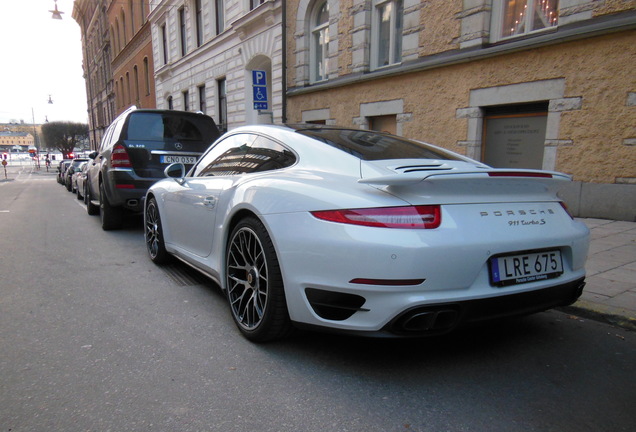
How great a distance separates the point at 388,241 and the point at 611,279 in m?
2.98

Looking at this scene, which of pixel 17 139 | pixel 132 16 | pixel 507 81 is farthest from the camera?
pixel 17 139

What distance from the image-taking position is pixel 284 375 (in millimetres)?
2332

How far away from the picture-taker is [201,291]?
3.81 meters

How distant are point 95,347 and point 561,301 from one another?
2.82m

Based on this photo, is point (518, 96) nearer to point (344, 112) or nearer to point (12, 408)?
point (344, 112)

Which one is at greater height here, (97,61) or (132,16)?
(97,61)

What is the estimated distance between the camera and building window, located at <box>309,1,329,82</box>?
1255 cm

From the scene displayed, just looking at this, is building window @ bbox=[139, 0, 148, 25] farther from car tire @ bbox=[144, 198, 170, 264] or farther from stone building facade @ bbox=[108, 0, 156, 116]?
car tire @ bbox=[144, 198, 170, 264]

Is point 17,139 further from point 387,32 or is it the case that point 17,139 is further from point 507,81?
point 507,81

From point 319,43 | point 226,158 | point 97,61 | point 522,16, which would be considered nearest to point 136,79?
point 97,61

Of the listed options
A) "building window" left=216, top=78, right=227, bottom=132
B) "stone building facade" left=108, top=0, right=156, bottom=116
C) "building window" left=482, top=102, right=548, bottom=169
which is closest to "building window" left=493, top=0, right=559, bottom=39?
"building window" left=482, top=102, right=548, bottom=169


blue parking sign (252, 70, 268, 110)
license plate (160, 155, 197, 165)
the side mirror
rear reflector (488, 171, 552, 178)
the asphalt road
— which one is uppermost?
blue parking sign (252, 70, 268, 110)

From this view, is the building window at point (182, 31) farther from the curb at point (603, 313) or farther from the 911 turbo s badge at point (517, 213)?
the 911 turbo s badge at point (517, 213)

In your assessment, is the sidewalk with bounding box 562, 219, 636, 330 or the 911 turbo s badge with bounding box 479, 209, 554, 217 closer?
the 911 turbo s badge with bounding box 479, 209, 554, 217
